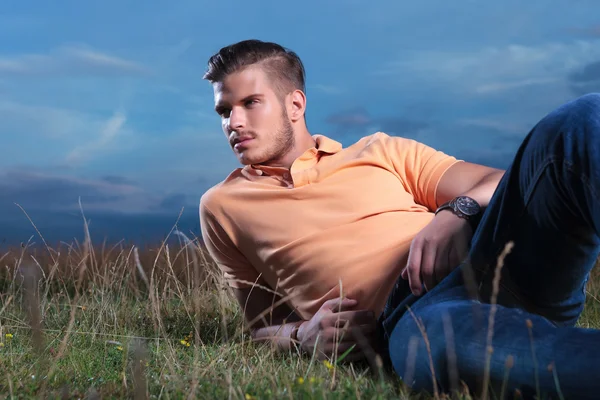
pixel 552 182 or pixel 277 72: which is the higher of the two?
pixel 277 72

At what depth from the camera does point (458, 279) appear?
2.34m

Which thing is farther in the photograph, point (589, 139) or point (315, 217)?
point (315, 217)

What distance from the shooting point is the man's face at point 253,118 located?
127 inches

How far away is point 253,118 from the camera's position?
128 inches

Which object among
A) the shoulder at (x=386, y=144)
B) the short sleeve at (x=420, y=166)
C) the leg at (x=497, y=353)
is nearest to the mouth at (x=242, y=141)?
the shoulder at (x=386, y=144)

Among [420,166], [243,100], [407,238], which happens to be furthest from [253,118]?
[407,238]

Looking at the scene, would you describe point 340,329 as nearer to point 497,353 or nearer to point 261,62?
point 497,353

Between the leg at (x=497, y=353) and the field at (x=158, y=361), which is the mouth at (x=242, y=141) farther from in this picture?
the leg at (x=497, y=353)

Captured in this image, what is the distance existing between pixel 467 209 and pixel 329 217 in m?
0.63

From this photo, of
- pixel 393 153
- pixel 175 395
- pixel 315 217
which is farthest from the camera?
pixel 393 153

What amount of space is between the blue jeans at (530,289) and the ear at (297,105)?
134cm

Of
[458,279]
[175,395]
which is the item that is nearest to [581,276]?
[458,279]

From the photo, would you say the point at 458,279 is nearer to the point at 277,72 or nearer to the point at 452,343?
the point at 452,343

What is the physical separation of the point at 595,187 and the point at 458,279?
0.62 metres
